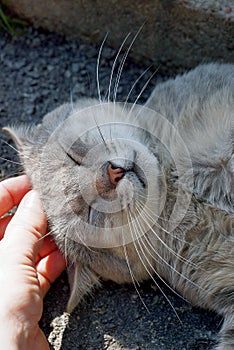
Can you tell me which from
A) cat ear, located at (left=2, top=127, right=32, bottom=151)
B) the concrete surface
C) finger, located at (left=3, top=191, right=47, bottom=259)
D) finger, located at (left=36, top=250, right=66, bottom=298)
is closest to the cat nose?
finger, located at (left=3, top=191, right=47, bottom=259)

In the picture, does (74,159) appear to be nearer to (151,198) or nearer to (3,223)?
(151,198)

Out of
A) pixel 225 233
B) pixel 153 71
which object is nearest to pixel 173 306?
pixel 225 233

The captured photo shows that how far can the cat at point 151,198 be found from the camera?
2.32 metres

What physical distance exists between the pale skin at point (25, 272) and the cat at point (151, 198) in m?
0.09

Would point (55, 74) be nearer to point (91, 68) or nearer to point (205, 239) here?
point (91, 68)

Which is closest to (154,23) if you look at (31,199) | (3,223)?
(31,199)

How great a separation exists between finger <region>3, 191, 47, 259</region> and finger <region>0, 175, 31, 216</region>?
0.52ft

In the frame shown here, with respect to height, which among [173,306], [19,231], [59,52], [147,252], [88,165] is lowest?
[173,306]

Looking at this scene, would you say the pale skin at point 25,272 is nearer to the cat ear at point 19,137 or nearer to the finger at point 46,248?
the finger at point 46,248

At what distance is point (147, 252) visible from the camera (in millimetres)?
2461

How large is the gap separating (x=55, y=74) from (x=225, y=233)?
61.6 inches

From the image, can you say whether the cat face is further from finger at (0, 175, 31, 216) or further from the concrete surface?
the concrete surface

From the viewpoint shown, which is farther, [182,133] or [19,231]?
[182,133]

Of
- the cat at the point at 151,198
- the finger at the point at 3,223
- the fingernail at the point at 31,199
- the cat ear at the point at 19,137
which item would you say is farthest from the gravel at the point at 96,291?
the fingernail at the point at 31,199
